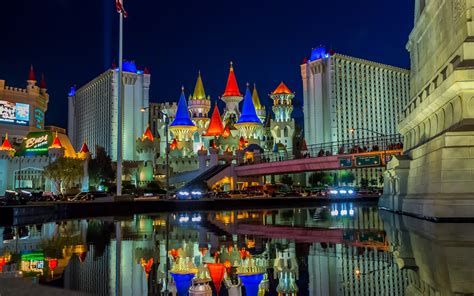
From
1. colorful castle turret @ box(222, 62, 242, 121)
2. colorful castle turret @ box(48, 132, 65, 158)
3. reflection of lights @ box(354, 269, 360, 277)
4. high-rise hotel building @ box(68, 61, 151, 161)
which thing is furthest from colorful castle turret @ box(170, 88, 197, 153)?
reflection of lights @ box(354, 269, 360, 277)

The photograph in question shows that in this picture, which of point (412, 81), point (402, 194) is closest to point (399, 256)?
point (402, 194)

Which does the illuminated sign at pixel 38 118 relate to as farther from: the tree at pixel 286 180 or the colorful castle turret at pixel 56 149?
the tree at pixel 286 180

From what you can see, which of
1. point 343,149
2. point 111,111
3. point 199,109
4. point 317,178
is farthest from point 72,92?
point 343,149

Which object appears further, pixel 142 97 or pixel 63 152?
pixel 142 97

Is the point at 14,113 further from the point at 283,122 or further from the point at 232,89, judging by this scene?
the point at 283,122

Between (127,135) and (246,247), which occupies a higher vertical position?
(127,135)

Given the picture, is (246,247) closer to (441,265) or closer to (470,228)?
(441,265)

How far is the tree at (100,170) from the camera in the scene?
243 ft

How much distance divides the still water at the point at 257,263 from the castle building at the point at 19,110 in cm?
8334

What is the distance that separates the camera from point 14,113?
9356 cm

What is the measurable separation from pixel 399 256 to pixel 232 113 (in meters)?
94.6

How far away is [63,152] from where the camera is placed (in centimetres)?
6269

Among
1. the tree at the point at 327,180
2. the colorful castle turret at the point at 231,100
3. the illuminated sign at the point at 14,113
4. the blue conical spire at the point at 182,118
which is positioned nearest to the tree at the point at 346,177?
the tree at the point at 327,180

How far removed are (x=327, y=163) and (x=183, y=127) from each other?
156ft
